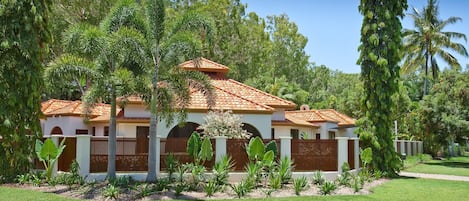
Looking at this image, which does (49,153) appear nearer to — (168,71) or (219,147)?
(168,71)

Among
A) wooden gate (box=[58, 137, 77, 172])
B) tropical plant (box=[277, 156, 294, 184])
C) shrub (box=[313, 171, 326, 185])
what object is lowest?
shrub (box=[313, 171, 326, 185])

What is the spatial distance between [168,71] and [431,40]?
3520 cm

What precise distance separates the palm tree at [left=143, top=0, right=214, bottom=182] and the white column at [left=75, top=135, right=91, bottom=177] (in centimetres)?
256

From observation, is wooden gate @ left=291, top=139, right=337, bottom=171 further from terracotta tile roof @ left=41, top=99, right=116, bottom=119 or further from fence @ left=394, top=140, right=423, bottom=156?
fence @ left=394, top=140, right=423, bottom=156

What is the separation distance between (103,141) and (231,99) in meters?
8.75

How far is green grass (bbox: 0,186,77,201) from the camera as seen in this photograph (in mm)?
15359

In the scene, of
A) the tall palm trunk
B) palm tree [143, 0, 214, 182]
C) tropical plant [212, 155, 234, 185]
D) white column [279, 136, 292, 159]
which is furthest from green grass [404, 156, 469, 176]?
the tall palm trunk

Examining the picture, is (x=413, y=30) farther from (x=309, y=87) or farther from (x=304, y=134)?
(x=309, y=87)

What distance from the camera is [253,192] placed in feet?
57.4

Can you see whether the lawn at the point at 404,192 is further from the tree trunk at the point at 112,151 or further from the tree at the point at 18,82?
the tree trunk at the point at 112,151

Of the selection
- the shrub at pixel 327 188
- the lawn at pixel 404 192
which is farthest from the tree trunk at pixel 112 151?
the shrub at pixel 327 188

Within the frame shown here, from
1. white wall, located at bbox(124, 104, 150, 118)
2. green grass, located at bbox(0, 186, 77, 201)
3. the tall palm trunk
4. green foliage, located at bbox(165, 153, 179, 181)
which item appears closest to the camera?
green grass, located at bbox(0, 186, 77, 201)

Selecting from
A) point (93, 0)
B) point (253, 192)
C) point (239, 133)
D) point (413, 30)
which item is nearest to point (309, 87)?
point (413, 30)

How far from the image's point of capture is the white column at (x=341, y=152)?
21.5 metres
